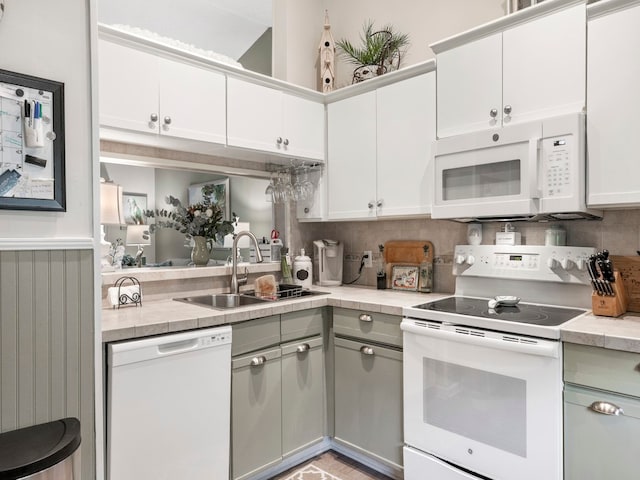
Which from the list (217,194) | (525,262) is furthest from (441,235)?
(217,194)

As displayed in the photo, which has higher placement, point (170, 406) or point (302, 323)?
point (302, 323)

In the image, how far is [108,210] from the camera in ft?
7.52

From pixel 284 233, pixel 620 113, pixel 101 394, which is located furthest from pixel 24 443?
pixel 620 113

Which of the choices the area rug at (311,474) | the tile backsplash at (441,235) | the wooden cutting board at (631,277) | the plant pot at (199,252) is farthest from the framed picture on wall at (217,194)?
the wooden cutting board at (631,277)

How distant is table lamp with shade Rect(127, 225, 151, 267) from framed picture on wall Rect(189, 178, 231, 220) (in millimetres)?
334

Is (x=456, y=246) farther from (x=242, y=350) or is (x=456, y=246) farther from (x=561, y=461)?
(x=242, y=350)

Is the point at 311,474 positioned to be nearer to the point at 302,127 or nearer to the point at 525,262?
the point at 525,262

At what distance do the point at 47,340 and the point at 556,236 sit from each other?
7.31 feet

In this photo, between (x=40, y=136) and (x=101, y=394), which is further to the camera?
(x=101, y=394)

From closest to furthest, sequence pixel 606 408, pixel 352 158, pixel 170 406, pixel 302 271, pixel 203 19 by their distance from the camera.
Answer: pixel 606 408, pixel 170 406, pixel 352 158, pixel 302 271, pixel 203 19

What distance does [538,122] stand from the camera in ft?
6.29

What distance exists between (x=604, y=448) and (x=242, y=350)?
59.7 inches

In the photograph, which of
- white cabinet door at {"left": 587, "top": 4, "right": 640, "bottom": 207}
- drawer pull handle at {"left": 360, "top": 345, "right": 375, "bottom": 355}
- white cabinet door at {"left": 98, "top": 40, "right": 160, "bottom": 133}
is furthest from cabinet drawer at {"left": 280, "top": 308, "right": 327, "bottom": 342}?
white cabinet door at {"left": 587, "top": 4, "right": 640, "bottom": 207}

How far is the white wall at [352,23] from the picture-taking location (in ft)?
→ 8.62
